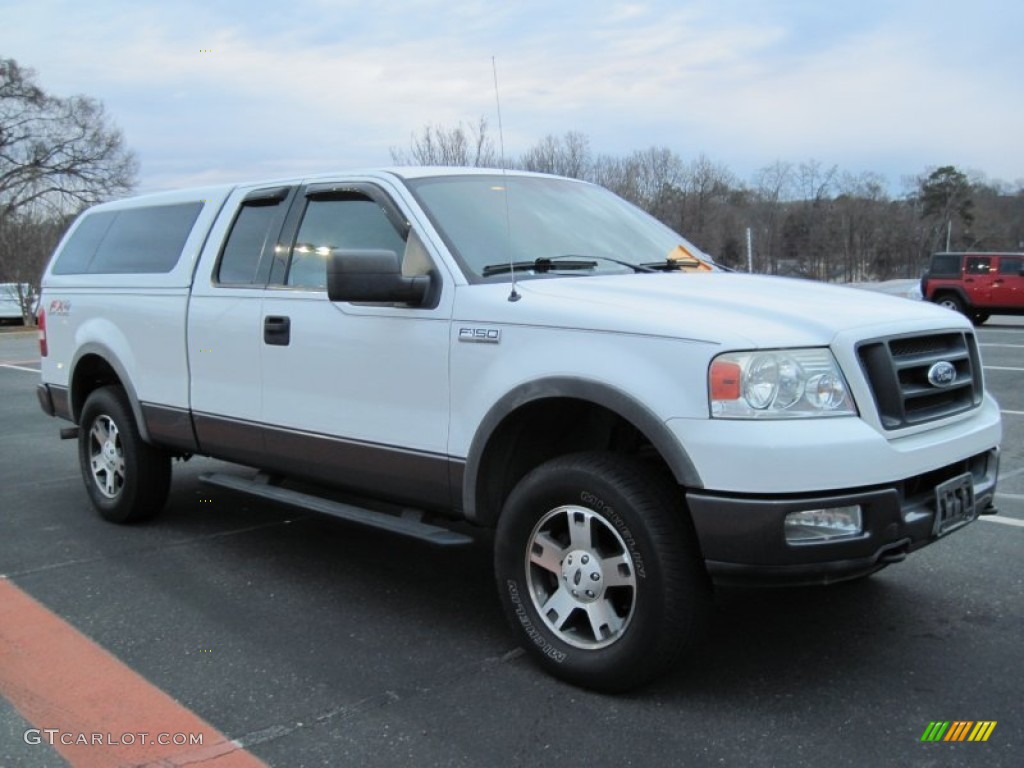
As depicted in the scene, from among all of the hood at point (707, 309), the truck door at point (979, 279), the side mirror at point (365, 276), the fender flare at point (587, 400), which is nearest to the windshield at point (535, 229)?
the hood at point (707, 309)

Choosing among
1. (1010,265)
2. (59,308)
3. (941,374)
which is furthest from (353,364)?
(1010,265)

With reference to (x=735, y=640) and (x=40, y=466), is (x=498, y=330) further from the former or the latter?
(x=40, y=466)

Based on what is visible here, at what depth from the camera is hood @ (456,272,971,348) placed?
3014 millimetres

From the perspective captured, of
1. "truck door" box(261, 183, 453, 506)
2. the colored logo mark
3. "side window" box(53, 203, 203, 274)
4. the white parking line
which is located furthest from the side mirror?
the white parking line

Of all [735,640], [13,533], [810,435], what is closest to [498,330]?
[810,435]

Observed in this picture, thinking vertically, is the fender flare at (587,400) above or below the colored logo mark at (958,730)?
above

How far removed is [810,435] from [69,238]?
5.29 m

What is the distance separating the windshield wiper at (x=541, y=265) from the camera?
379 cm

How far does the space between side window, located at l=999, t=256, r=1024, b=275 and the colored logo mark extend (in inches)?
869

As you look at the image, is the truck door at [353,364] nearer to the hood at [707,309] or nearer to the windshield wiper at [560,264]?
the windshield wiper at [560,264]

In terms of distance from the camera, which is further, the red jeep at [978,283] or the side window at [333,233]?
the red jeep at [978,283]

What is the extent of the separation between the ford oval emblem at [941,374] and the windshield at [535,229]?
1.29m

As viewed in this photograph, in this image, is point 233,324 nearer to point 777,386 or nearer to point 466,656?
point 466,656

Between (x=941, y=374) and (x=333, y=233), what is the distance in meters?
2.71
